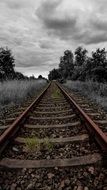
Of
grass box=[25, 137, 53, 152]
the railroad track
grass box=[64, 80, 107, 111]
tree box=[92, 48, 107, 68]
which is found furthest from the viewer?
tree box=[92, 48, 107, 68]

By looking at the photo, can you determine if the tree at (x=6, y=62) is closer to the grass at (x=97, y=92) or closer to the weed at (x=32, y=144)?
the grass at (x=97, y=92)

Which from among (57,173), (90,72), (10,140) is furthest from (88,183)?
(90,72)

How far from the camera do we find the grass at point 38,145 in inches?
156

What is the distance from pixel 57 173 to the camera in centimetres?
310

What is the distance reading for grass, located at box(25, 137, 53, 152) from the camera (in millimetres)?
3965

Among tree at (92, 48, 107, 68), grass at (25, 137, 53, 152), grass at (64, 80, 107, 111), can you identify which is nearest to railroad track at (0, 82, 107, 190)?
grass at (25, 137, 53, 152)

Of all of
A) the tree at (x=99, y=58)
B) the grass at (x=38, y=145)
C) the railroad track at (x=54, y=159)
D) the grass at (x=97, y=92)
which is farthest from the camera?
the tree at (x=99, y=58)

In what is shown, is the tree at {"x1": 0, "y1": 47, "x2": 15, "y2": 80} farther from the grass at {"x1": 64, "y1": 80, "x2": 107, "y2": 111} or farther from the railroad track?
the railroad track

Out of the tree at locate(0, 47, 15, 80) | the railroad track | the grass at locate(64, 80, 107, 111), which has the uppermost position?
the tree at locate(0, 47, 15, 80)

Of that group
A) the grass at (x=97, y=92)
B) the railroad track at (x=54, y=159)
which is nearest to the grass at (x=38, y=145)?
the railroad track at (x=54, y=159)

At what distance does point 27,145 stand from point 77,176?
1266 millimetres

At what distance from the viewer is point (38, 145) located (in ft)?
13.4

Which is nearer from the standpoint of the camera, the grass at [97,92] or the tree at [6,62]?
the grass at [97,92]

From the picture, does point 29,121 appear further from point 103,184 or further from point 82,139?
point 103,184
